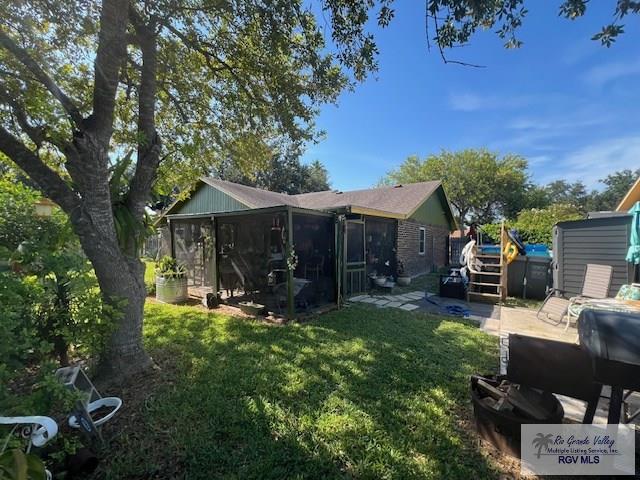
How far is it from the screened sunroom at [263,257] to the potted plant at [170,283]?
0.71 meters

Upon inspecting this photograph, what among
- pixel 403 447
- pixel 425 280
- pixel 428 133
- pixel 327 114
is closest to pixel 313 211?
pixel 327 114

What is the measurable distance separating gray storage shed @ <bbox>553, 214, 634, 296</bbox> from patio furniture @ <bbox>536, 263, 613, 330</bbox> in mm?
420

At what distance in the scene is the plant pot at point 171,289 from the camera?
7211 millimetres

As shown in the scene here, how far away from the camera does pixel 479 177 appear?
24.9 meters

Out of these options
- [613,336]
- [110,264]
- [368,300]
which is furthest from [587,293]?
[110,264]

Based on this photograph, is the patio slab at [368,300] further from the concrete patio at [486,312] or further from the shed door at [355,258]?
the shed door at [355,258]

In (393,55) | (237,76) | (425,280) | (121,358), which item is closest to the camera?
(121,358)

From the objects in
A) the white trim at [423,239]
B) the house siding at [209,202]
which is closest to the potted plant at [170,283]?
the house siding at [209,202]

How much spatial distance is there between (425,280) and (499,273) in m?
4.01

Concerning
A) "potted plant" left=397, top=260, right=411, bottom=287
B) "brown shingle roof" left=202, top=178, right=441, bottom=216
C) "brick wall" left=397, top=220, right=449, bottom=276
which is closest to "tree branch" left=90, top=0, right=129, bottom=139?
"brown shingle roof" left=202, top=178, right=441, bottom=216

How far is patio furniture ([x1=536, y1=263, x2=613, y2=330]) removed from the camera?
213 inches

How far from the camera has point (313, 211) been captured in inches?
249

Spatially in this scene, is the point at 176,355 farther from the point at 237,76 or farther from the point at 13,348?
the point at 237,76

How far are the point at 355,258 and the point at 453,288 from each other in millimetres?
2902
